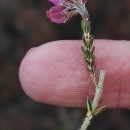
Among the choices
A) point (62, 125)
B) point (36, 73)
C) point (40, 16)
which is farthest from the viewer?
point (40, 16)

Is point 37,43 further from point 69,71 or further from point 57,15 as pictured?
point 57,15

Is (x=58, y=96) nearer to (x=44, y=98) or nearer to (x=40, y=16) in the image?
(x=44, y=98)

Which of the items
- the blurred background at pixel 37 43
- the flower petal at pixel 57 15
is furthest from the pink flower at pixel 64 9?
the blurred background at pixel 37 43

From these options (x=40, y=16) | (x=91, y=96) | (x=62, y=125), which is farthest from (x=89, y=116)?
(x=40, y=16)

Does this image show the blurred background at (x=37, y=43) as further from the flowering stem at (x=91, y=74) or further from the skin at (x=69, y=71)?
the flowering stem at (x=91, y=74)

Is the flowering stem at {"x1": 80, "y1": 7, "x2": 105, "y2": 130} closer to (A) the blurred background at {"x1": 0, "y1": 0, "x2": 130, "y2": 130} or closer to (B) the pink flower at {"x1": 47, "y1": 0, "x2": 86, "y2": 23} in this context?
(B) the pink flower at {"x1": 47, "y1": 0, "x2": 86, "y2": 23}

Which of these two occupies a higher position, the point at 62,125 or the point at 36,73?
the point at 36,73
